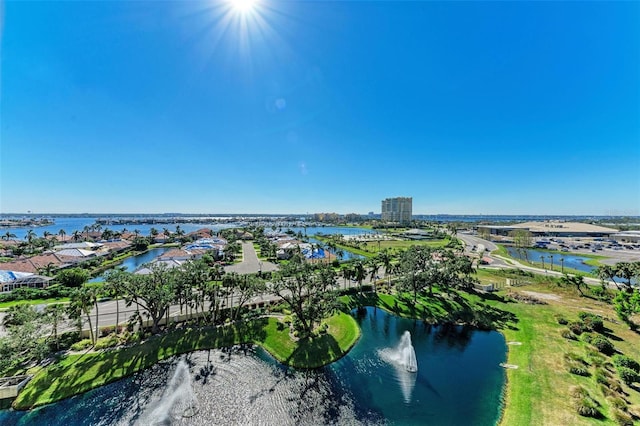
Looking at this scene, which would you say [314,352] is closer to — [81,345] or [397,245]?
[81,345]

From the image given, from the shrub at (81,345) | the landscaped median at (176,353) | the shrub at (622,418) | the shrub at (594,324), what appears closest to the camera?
the shrub at (622,418)

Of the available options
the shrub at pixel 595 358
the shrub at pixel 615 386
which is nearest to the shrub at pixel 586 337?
the shrub at pixel 595 358

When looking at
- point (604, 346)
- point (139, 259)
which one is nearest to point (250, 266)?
point (139, 259)

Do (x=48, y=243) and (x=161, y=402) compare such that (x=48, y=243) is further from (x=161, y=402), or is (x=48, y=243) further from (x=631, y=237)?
(x=631, y=237)

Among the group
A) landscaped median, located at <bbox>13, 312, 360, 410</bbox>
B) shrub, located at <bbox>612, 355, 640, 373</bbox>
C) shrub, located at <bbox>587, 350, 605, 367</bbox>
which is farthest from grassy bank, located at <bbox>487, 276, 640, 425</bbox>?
landscaped median, located at <bbox>13, 312, 360, 410</bbox>

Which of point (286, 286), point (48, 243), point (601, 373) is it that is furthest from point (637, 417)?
point (48, 243)

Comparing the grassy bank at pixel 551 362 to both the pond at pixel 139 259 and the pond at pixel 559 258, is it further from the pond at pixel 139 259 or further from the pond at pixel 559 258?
the pond at pixel 139 259
